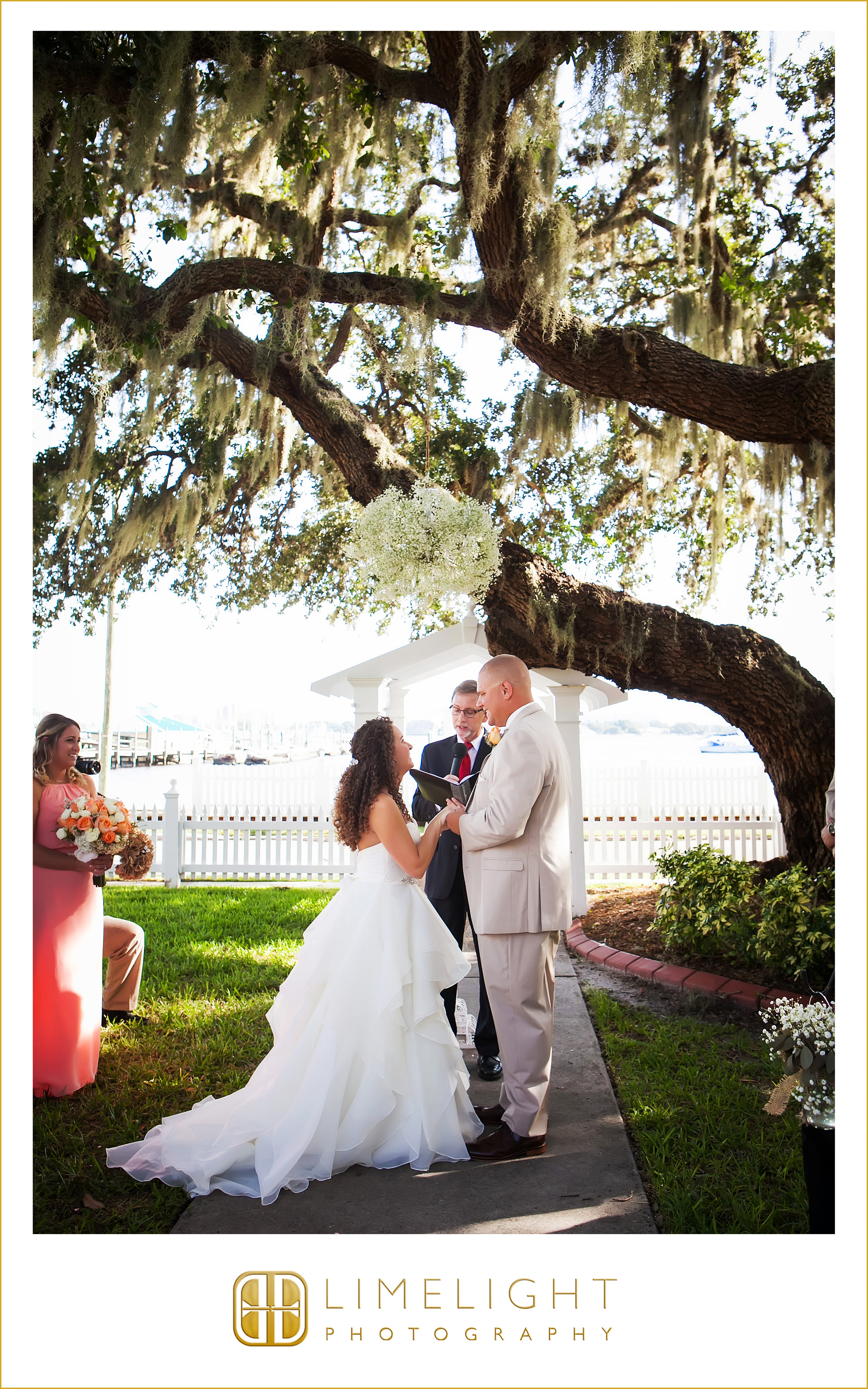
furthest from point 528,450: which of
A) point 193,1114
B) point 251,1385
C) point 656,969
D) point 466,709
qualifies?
point 251,1385

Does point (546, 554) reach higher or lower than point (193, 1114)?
higher

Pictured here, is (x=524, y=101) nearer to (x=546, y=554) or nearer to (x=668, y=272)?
(x=668, y=272)

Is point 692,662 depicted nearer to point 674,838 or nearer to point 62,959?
point 62,959

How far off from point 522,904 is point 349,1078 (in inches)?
37.5

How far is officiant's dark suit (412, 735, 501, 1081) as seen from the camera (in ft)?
13.7

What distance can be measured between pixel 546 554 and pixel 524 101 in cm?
477

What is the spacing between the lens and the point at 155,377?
15.5 feet

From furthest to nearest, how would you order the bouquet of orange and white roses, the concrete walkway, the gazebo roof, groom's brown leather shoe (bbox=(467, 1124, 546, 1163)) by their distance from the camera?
the gazebo roof
the bouquet of orange and white roses
groom's brown leather shoe (bbox=(467, 1124, 546, 1163))
the concrete walkway

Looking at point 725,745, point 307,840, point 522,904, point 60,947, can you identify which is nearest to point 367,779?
point 522,904

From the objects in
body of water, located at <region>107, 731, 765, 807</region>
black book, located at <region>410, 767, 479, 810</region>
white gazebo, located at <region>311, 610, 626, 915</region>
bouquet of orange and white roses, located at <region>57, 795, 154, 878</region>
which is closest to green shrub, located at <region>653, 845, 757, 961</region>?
white gazebo, located at <region>311, 610, 626, 915</region>

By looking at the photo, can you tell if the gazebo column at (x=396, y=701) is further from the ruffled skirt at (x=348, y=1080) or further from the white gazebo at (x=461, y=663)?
the ruffled skirt at (x=348, y=1080)

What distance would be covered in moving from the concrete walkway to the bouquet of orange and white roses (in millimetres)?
1491

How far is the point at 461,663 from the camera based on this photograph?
7.98 meters

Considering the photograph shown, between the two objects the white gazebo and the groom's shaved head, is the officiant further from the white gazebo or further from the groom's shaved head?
the white gazebo
